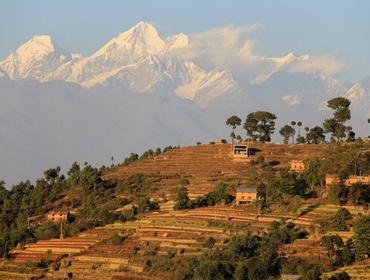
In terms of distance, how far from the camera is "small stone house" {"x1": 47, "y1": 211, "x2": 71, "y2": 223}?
302 ft

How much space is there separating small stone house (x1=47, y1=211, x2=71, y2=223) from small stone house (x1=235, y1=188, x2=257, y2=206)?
16910 mm

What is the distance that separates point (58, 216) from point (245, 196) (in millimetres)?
18900

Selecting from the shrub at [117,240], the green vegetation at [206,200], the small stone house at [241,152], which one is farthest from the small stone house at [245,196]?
the small stone house at [241,152]

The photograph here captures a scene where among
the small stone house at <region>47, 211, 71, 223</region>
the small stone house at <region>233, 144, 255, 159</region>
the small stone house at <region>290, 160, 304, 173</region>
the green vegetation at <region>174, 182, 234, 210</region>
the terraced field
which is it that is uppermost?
the small stone house at <region>233, 144, 255, 159</region>

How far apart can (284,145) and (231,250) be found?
4711cm

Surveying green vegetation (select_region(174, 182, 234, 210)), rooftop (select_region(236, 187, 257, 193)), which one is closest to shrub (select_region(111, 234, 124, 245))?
green vegetation (select_region(174, 182, 234, 210))

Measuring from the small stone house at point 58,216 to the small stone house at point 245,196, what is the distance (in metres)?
16.9

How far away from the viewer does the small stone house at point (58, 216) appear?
9200 centimetres

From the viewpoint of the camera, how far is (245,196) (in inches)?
3435

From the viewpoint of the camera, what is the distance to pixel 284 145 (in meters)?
116

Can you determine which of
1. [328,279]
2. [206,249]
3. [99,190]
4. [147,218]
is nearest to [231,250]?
[206,249]

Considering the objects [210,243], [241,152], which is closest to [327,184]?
[210,243]

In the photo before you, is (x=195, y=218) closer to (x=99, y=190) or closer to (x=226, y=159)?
(x=99, y=190)

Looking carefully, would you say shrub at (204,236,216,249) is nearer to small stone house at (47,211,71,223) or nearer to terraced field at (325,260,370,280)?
terraced field at (325,260,370,280)
